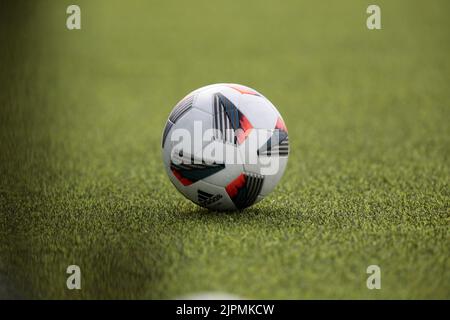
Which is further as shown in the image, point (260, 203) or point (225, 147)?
point (260, 203)

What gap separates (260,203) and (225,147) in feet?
2.60

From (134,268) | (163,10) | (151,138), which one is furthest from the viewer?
(163,10)

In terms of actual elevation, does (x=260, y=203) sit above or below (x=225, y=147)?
below

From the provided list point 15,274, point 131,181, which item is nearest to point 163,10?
point 131,181

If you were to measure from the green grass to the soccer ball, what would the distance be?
188 millimetres

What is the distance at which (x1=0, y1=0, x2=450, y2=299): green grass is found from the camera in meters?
3.42

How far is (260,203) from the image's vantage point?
4707 millimetres

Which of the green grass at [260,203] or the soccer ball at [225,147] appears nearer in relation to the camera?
the green grass at [260,203]

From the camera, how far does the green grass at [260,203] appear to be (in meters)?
3.42

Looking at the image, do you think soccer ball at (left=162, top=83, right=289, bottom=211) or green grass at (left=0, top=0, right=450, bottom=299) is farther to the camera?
soccer ball at (left=162, top=83, right=289, bottom=211)

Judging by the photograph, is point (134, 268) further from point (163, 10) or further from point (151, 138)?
point (163, 10)

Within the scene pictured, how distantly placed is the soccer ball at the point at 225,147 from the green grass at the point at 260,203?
0.19 meters

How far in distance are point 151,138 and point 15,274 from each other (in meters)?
3.99
